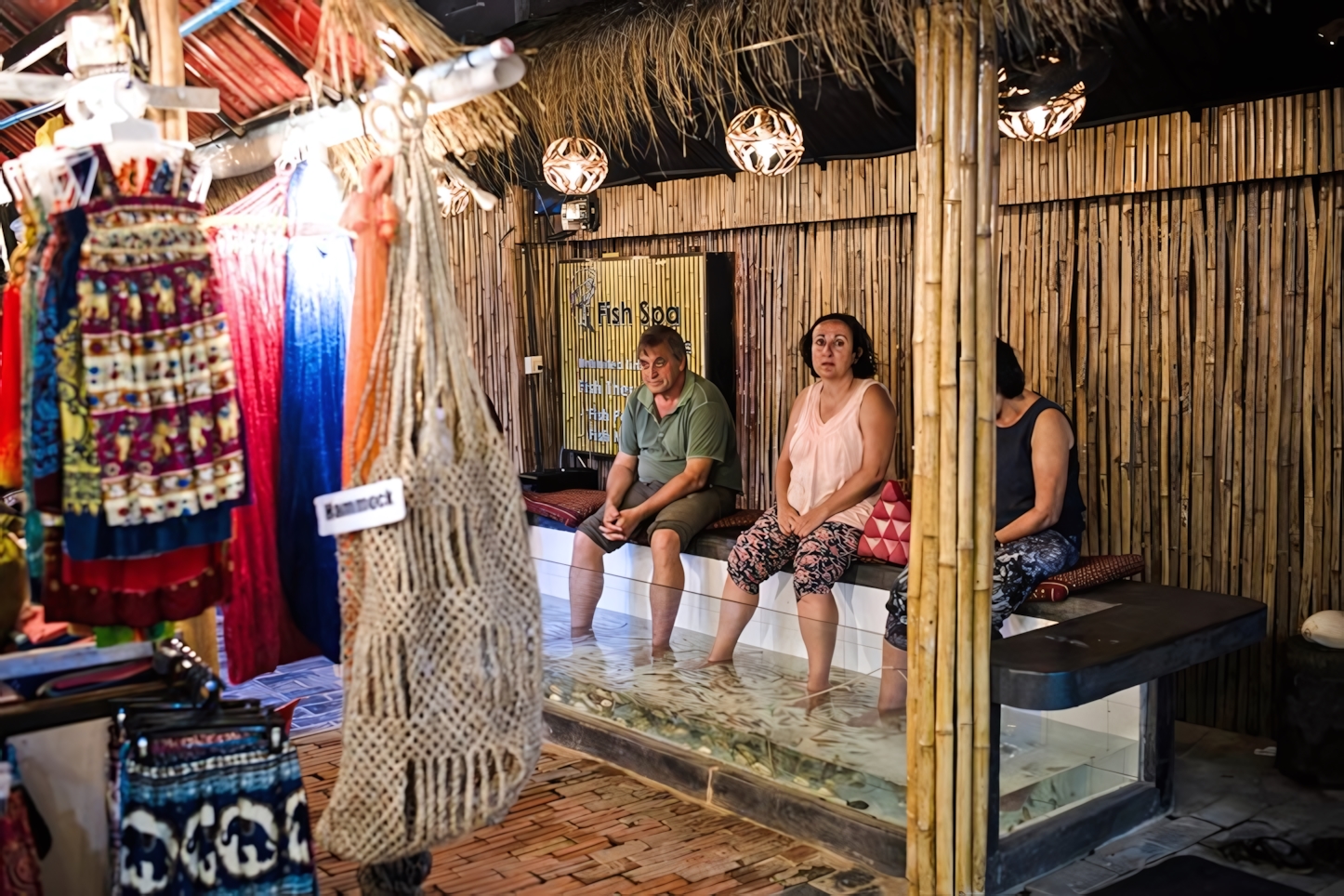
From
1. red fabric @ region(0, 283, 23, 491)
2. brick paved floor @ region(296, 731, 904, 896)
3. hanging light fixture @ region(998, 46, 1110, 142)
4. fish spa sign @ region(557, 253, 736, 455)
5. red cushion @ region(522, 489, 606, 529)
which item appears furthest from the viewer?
fish spa sign @ region(557, 253, 736, 455)

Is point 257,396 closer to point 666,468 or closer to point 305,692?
point 305,692

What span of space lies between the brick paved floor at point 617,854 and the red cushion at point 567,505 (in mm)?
1820

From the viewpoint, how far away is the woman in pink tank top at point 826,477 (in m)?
4.66

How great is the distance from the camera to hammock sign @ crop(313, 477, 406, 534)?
198cm

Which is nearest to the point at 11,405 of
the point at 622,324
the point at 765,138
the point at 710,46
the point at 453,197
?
the point at 710,46

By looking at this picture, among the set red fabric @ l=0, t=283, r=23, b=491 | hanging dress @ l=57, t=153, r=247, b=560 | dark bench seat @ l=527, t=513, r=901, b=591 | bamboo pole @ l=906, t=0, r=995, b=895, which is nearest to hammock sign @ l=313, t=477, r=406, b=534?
hanging dress @ l=57, t=153, r=247, b=560

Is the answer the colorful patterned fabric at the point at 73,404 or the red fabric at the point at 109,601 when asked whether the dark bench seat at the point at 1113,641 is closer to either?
the red fabric at the point at 109,601

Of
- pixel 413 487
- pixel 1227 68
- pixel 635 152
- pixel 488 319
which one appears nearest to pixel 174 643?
pixel 413 487

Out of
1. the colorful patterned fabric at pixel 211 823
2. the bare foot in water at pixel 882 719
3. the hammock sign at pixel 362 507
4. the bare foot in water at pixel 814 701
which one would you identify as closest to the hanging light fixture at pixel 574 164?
the bare foot in water at pixel 814 701

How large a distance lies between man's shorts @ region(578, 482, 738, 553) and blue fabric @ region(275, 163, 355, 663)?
2.81m

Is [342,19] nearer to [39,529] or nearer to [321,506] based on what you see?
[321,506]

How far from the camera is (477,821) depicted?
2.06 meters

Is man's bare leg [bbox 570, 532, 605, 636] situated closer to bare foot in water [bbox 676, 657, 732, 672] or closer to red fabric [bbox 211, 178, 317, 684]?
bare foot in water [bbox 676, 657, 732, 672]

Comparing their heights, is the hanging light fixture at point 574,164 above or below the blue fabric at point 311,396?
above
